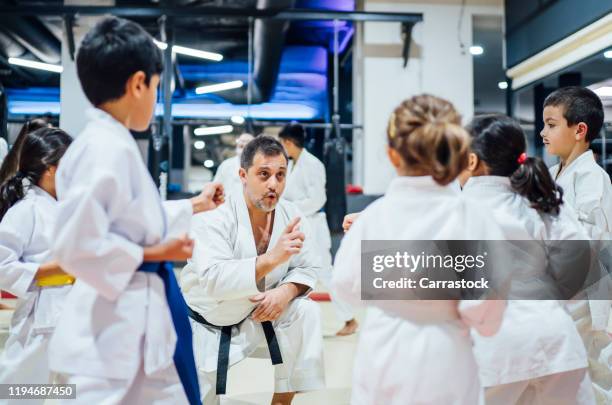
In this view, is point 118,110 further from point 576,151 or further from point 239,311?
point 576,151

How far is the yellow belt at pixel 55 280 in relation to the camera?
1986 millimetres

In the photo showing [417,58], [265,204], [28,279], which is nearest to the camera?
[28,279]

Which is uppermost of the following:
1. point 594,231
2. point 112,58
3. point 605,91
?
point 605,91

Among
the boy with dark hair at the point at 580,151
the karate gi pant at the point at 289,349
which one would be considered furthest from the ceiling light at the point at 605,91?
the karate gi pant at the point at 289,349

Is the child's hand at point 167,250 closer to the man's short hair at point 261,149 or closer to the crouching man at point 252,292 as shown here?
the crouching man at point 252,292

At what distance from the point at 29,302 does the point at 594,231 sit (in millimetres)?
1956

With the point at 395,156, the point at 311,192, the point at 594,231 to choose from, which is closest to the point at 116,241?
the point at 395,156

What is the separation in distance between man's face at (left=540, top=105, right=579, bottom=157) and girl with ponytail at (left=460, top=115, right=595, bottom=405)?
0.59 meters

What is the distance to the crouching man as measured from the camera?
2.23 m

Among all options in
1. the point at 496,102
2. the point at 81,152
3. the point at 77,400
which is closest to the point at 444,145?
the point at 81,152

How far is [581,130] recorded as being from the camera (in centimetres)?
231

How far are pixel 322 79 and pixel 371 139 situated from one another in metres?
2.68

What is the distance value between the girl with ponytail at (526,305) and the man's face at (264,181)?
32.8 inches

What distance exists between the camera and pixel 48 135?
2189 millimetres
